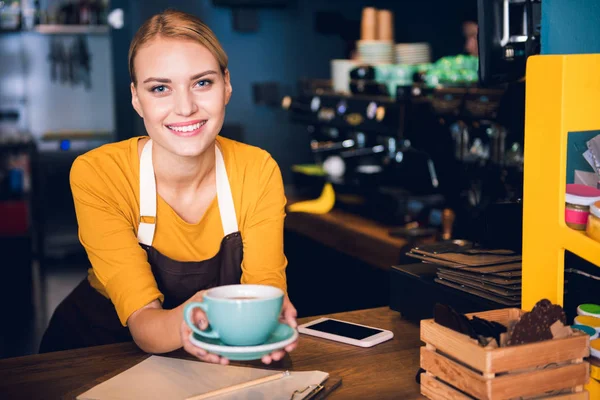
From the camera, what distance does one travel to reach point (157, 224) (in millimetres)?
2002

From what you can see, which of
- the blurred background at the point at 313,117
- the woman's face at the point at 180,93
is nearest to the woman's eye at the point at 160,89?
the woman's face at the point at 180,93

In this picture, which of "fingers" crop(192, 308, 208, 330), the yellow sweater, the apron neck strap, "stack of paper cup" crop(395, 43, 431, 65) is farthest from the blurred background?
"fingers" crop(192, 308, 208, 330)

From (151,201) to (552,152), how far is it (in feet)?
3.33

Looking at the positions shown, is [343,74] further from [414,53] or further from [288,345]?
[288,345]

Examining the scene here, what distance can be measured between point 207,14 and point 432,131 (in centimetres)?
253

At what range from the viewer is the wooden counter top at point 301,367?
1429 millimetres

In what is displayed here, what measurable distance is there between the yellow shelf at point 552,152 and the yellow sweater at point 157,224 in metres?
0.66

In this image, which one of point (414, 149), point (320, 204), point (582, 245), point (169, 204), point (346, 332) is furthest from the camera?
point (320, 204)

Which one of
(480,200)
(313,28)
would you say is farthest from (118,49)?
(480,200)

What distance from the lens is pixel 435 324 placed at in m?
1.34

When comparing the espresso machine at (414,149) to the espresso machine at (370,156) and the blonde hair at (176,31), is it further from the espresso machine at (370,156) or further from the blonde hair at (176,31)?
the blonde hair at (176,31)

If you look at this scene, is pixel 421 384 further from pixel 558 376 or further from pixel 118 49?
pixel 118 49

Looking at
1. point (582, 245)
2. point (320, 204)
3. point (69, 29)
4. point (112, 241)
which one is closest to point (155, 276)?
point (112, 241)

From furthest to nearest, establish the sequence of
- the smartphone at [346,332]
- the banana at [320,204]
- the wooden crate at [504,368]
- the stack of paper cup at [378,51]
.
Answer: the stack of paper cup at [378,51]
the banana at [320,204]
the smartphone at [346,332]
the wooden crate at [504,368]
